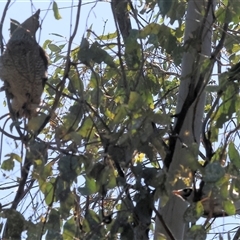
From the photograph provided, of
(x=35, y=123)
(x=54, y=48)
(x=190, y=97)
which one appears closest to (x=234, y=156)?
(x=190, y=97)

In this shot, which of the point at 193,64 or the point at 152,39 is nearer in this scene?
the point at 152,39

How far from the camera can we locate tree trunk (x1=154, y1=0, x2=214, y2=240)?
5.59ft

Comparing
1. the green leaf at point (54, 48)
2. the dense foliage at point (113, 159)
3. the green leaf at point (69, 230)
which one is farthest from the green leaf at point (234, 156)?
the green leaf at point (54, 48)

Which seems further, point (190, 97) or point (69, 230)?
point (190, 97)

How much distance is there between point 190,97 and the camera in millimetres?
1803

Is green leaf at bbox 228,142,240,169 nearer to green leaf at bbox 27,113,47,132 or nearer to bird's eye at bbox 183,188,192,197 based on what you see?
bird's eye at bbox 183,188,192,197

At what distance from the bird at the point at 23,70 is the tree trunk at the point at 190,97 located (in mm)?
447

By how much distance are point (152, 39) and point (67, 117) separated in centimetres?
29

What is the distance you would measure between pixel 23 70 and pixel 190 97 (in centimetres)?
53

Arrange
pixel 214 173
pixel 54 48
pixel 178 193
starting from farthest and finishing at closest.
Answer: pixel 54 48
pixel 178 193
pixel 214 173

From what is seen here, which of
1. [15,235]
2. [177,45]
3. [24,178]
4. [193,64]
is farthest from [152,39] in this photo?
[15,235]

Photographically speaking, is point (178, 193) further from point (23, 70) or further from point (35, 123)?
point (23, 70)

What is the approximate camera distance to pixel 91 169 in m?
1.38

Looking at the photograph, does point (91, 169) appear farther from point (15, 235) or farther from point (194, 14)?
point (194, 14)
